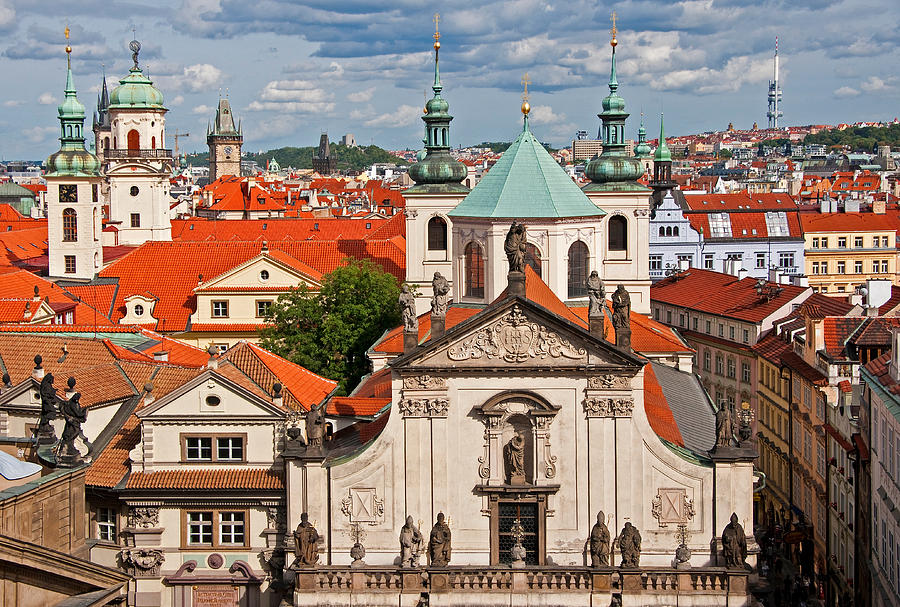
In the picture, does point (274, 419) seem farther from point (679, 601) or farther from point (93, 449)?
point (679, 601)

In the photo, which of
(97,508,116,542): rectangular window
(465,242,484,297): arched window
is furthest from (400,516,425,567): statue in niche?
(465,242,484,297): arched window

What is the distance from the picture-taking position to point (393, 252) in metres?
86.5

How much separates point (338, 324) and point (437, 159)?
11311 mm

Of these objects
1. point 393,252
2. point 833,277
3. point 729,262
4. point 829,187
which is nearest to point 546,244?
point 393,252

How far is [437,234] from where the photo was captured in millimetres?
68125

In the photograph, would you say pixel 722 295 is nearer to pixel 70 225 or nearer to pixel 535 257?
pixel 535 257

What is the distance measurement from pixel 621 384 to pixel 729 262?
194ft

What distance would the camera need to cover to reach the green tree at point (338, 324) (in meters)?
62.0

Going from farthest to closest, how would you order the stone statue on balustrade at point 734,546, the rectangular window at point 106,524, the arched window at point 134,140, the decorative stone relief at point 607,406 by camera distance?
the arched window at point 134,140 < the rectangular window at point 106,524 < the decorative stone relief at point 607,406 < the stone statue on balustrade at point 734,546

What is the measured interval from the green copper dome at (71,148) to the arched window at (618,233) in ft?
125

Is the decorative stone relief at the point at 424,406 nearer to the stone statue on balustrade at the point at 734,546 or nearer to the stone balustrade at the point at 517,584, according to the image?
the stone balustrade at the point at 517,584

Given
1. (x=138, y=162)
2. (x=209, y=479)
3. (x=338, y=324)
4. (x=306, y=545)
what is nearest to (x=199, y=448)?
(x=209, y=479)

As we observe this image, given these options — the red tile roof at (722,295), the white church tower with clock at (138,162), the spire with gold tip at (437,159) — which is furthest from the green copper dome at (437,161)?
the white church tower with clock at (138,162)

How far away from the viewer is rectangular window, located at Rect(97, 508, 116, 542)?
40.8 meters
